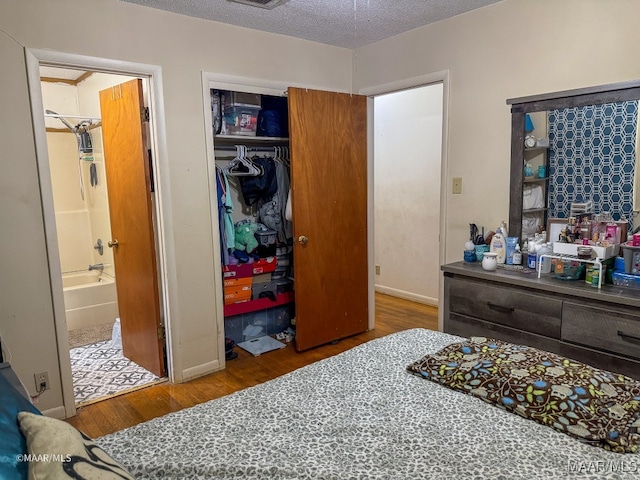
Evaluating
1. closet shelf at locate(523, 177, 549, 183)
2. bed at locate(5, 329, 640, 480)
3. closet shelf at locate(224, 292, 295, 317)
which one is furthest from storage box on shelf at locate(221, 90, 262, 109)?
bed at locate(5, 329, 640, 480)

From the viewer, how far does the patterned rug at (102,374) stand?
2.91 meters

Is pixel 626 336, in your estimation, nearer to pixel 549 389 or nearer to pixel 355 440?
pixel 549 389

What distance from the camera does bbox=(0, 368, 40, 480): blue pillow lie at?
0.80 m

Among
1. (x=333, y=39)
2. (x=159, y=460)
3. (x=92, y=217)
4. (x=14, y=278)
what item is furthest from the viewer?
(x=92, y=217)

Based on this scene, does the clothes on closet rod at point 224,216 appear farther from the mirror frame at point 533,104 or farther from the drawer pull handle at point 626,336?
the drawer pull handle at point 626,336

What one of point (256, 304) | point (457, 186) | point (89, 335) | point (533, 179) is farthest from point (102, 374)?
point (533, 179)

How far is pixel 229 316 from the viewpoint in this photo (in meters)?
3.62

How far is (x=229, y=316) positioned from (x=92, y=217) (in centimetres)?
213

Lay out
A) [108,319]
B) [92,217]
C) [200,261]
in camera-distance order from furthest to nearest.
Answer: [92,217]
[108,319]
[200,261]

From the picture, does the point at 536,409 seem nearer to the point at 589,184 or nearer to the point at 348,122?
the point at 589,184

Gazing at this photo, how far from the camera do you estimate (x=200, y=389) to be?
2.94m

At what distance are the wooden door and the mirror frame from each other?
1287 mm

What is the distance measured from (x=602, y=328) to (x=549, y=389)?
0.89 meters

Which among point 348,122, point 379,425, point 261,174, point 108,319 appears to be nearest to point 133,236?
point 261,174
